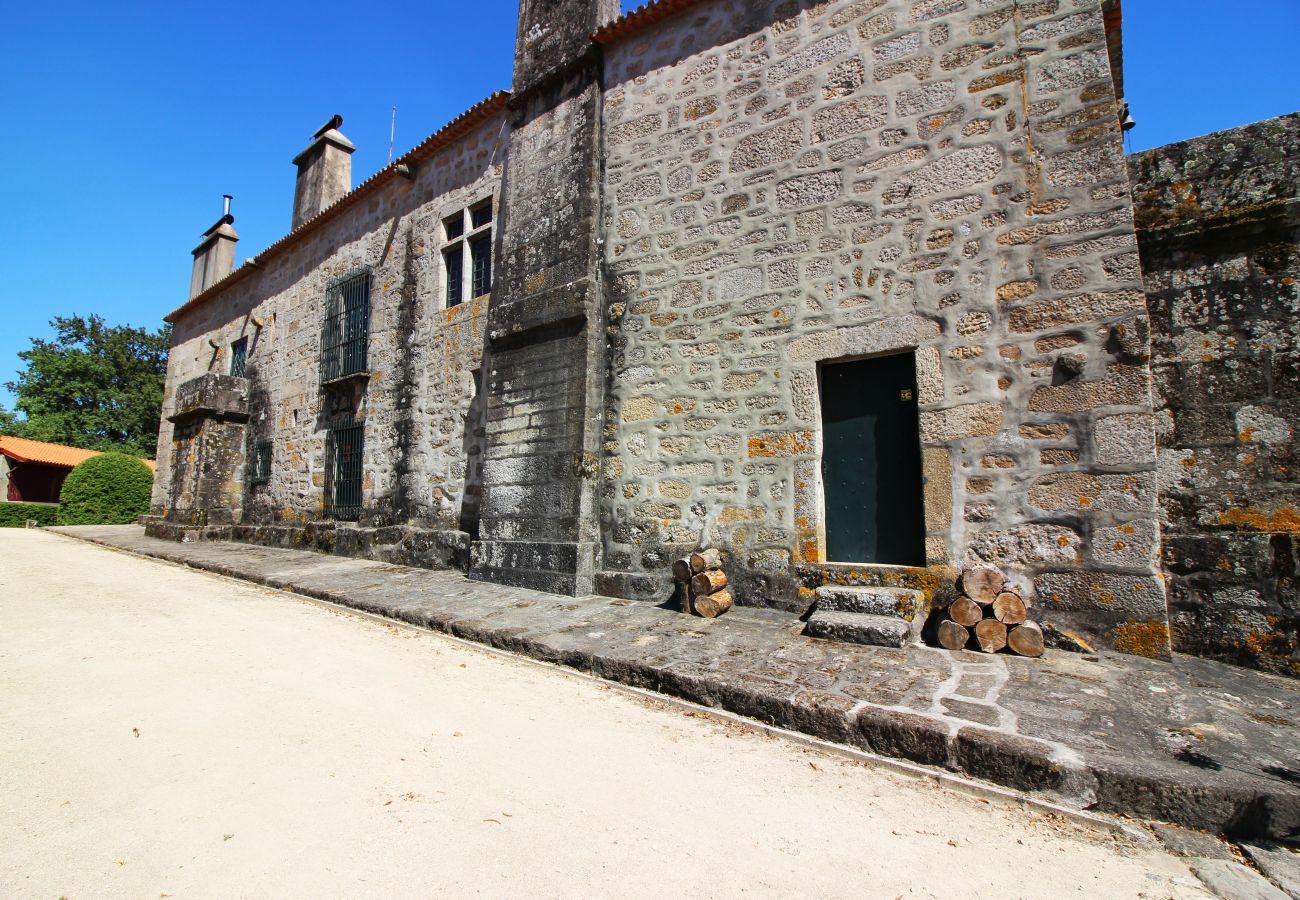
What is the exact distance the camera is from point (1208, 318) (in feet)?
12.5

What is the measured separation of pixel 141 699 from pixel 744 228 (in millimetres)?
5192

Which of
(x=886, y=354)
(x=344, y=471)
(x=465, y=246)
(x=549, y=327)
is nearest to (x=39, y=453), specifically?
(x=344, y=471)

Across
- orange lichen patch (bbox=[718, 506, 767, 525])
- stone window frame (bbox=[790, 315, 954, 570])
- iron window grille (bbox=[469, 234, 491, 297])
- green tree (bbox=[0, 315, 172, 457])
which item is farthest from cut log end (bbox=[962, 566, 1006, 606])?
green tree (bbox=[0, 315, 172, 457])

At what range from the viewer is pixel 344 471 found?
31.6ft

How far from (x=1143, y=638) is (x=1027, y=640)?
0.67m

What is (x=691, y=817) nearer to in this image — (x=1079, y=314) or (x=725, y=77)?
(x=1079, y=314)

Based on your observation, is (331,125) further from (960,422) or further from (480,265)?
(960,422)

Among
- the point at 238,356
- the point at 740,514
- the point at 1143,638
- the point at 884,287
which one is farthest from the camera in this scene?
the point at 238,356

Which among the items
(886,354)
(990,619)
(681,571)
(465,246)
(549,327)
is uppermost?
(465,246)

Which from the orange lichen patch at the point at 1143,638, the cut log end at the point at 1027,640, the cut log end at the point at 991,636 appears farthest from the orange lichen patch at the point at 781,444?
the orange lichen patch at the point at 1143,638

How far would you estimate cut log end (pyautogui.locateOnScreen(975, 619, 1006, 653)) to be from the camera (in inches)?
141

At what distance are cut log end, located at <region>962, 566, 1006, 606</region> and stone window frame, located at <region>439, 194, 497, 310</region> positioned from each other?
252 inches

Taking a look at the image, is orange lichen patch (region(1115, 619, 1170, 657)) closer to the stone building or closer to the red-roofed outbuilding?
the stone building

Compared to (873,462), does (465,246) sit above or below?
above
